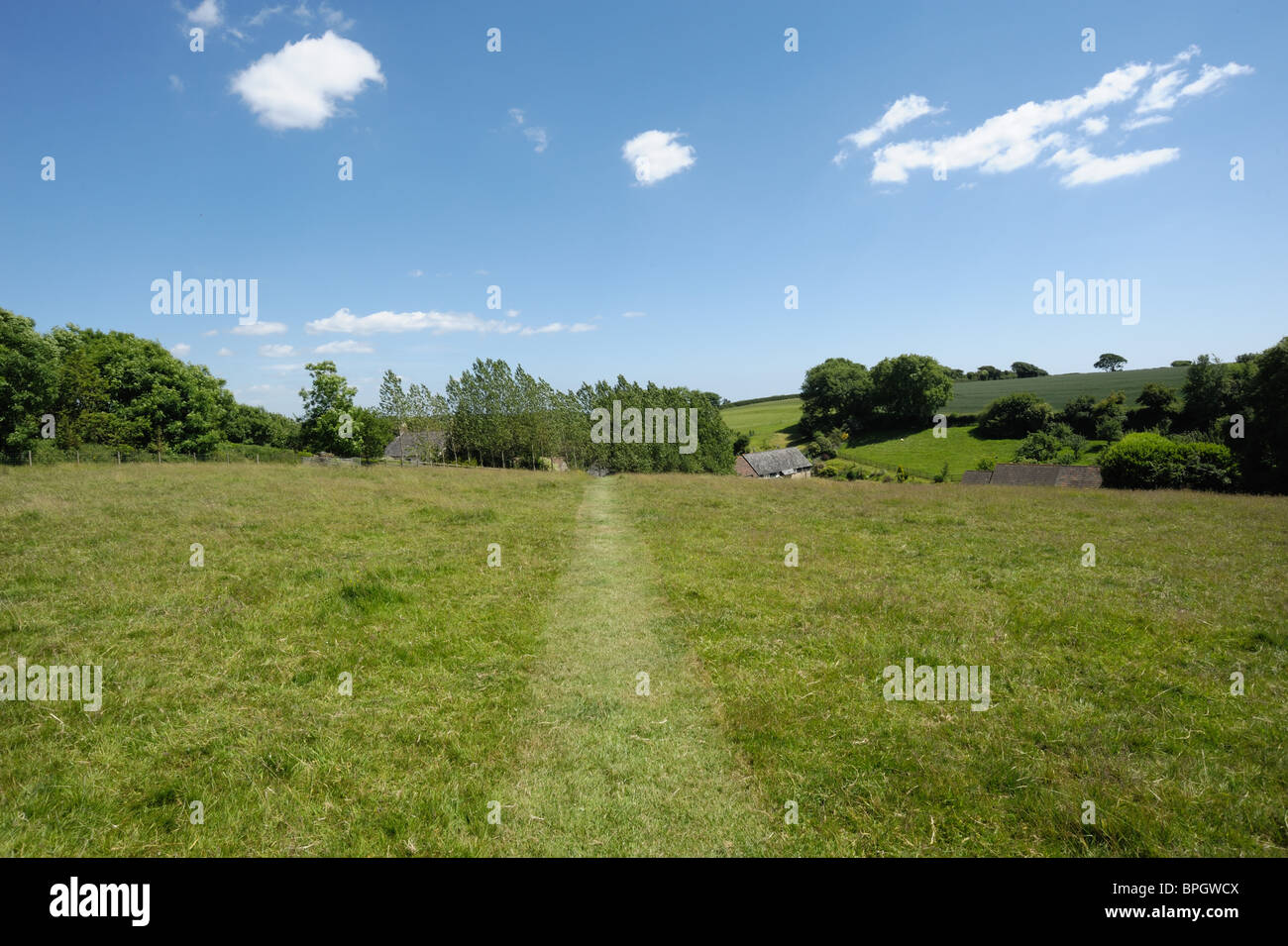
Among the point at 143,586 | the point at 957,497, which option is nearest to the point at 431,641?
the point at 143,586

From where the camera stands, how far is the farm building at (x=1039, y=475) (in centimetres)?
5359

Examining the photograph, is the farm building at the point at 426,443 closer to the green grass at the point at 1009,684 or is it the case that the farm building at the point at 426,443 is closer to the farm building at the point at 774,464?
the farm building at the point at 774,464

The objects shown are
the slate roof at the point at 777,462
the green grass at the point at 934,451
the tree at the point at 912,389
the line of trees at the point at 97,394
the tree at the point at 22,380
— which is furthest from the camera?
the tree at the point at 912,389

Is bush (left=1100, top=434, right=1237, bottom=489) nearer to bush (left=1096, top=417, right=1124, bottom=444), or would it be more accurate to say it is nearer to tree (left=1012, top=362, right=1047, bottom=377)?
bush (left=1096, top=417, right=1124, bottom=444)

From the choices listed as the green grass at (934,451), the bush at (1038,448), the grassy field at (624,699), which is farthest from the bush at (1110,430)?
the grassy field at (624,699)

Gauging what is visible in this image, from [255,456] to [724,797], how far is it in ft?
225

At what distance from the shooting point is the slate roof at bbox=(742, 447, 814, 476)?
8797cm

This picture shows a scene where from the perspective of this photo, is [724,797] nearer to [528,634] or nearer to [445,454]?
[528,634]

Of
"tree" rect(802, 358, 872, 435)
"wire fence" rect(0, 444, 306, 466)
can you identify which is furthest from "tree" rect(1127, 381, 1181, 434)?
"wire fence" rect(0, 444, 306, 466)

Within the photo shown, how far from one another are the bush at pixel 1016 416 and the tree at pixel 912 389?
433 inches

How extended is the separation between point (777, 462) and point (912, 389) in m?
35.3

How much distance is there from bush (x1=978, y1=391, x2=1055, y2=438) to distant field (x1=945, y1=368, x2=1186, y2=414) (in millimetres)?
5321

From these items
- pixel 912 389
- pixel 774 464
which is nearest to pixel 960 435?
pixel 912 389
